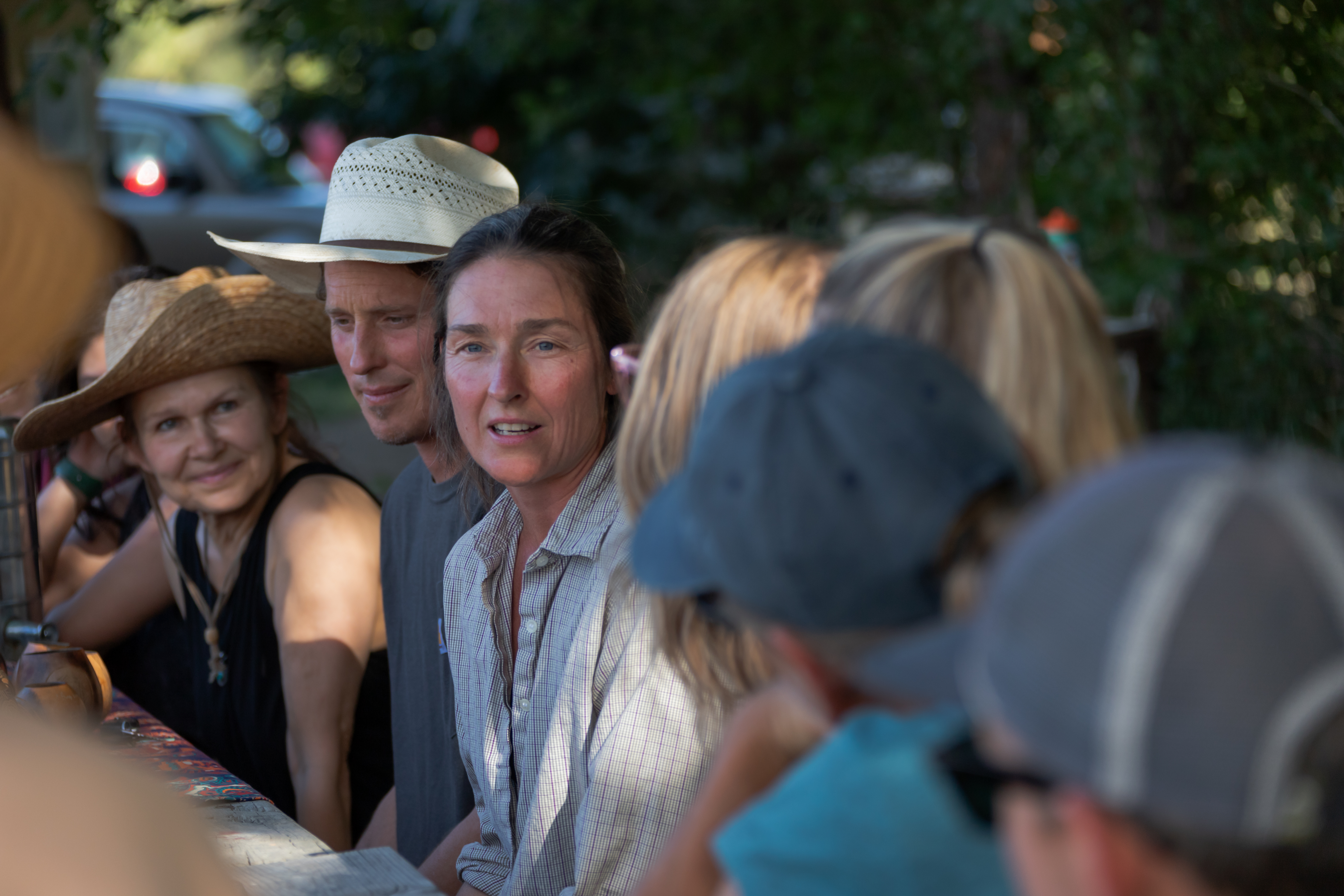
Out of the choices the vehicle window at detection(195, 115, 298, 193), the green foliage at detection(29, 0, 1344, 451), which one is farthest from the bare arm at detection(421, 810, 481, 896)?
the vehicle window at detection(195, 115, 298, 193)

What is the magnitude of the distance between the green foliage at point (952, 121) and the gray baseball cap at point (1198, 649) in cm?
105

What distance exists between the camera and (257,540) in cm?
292

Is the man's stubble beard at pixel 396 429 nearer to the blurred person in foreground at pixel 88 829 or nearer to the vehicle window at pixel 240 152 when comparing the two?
the blurred person in foreground at pixel 88 829

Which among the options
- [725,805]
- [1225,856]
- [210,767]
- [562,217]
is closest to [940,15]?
[562,217]

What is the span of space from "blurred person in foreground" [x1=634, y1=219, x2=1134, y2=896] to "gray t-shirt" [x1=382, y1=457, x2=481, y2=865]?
1493 mm

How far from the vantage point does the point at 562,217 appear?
7.45 feet

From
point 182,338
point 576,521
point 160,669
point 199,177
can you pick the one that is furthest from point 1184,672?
point 199,177

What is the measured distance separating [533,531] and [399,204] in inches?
37.9

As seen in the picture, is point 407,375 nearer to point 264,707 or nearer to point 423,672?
point 423,672

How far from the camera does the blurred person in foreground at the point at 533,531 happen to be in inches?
75.6

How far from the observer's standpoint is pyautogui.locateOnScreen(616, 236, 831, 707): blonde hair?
135 centimetres

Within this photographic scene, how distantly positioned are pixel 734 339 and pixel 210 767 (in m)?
1.51

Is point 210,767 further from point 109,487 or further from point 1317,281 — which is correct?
point 1317,281

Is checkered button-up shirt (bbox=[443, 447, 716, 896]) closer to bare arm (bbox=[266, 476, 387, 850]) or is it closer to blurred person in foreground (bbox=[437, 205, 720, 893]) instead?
blurred person in foreground (bbox=[437, 205, 720, 893])
